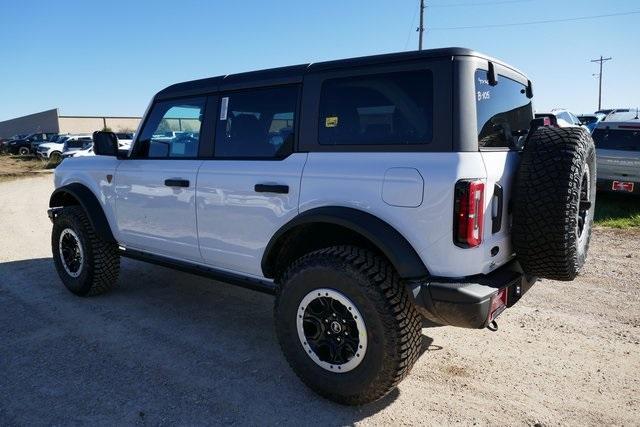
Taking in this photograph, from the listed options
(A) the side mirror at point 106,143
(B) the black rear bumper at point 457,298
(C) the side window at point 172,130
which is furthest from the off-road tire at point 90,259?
(B) the black rear bumper at point 457,298

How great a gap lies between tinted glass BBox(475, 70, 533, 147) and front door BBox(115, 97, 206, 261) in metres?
2.09

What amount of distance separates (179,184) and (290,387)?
1.74m

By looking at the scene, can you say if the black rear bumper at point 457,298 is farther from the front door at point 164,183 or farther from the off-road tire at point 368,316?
the front door at point 164,183

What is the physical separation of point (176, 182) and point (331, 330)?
5.78ft

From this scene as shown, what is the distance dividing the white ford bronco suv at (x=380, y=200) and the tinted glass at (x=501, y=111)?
2 cm

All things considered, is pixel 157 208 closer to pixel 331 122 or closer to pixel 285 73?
pixel 285 73

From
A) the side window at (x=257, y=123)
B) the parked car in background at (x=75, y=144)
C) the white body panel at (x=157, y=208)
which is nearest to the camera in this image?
the side window at (x=257, y=123)

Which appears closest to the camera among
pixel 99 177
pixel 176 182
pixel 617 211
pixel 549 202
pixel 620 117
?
pixel 549 202

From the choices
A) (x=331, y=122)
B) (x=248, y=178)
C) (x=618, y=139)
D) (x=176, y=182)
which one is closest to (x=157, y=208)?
(x=176, y=182)

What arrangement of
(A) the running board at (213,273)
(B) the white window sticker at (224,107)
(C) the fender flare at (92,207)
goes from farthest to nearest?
(C) the fender flare at (92,207), (B) the white window sticker at (224,107), (A) the running board at (213,273)

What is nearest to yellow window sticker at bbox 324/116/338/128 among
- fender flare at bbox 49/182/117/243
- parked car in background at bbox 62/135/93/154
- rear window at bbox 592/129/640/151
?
fender flare at bbox 49/182/117/243

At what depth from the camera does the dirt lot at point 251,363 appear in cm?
281

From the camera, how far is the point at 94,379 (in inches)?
126

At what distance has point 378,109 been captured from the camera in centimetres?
284
